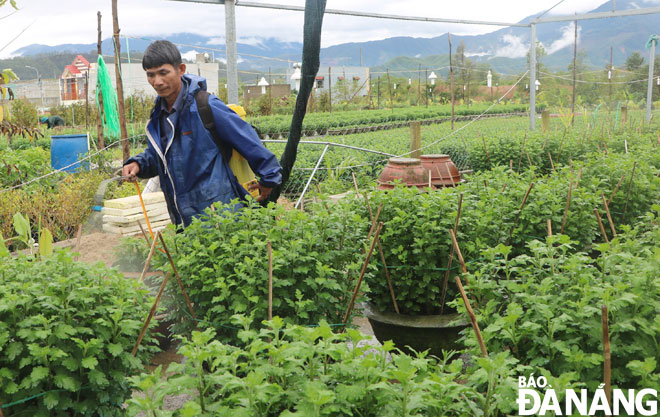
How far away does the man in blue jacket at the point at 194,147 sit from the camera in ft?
11.0

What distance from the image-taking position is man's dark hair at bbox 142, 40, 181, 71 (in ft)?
10.7

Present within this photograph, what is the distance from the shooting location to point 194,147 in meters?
3.37

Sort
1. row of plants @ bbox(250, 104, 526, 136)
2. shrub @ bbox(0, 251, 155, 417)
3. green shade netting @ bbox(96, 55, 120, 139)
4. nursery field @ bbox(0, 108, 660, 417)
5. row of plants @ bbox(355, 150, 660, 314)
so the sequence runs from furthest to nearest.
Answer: row of plants @ bbox(250, 104, 526, 136)
green shade netting @ bbox(96, 55, 120, 139)
row of plants @ bbox(355, 150, 660, 314)
shrub @ bbox(0, 251, 155, 417)
nursery field @ bbox(0, 108, 660, 417)

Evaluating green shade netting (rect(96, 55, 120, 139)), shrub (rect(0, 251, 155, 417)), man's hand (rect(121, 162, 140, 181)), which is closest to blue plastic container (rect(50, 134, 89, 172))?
green shade netting (rect(96, 55, 120, 139))

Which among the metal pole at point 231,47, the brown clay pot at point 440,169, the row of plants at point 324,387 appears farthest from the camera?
the brown clay pot at point 440,169

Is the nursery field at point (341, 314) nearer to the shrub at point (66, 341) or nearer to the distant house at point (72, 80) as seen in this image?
the shrub at point (66, 341)

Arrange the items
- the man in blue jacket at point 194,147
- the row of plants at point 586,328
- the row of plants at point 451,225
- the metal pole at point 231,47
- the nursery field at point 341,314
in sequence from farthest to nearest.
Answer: the metal pole at point 231,47, the row of plants at point 451,225, the man in blue jacket at point 194,147, the row of plants at point 586,328, the nursery field at point 341,314

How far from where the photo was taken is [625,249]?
277 cm

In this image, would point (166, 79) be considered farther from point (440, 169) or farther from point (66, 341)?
point (440, 169)

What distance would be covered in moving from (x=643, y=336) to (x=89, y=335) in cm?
186

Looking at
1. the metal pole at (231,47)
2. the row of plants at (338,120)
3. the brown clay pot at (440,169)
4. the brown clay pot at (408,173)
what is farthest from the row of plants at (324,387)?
the row of plants at (338,120)

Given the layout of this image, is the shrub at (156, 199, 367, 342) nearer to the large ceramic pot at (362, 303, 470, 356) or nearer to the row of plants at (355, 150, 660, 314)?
the row of plants at (355, 150, 660, 314)

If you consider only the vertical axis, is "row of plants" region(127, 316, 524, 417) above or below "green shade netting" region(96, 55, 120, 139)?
below

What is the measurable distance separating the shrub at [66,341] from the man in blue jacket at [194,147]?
1.12 m
